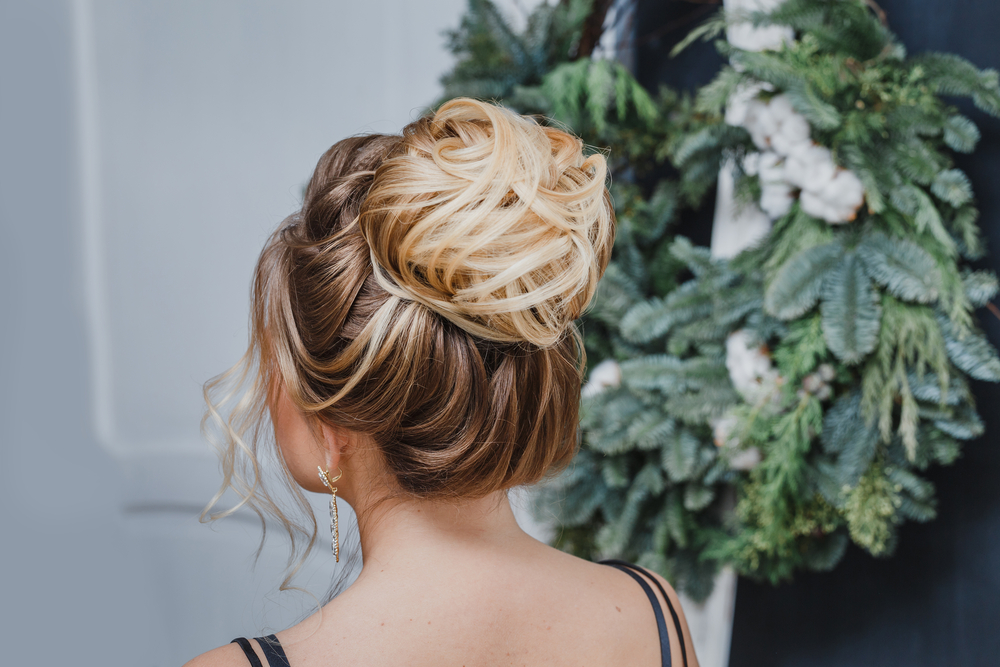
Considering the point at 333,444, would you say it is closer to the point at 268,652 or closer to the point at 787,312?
the point at 268,652

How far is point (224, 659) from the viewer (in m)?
0.52

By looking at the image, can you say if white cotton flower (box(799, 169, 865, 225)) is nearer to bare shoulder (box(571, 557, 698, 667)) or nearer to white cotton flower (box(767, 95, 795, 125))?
white cotton flower (box(767, 95, 795, 125))

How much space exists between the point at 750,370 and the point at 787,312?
12 cm

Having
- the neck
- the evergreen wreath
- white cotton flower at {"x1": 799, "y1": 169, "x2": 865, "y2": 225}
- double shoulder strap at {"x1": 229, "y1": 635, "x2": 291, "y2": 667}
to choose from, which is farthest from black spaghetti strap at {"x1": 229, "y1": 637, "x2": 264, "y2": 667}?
white cotton flower at {"x1": 799, "y1": 169, "x2": 865, "y2": 225}

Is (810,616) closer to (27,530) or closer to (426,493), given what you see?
(426,493)

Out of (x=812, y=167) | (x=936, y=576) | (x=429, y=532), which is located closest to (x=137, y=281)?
(x=429, y=532)

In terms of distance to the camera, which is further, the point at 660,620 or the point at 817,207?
the point at 817,207

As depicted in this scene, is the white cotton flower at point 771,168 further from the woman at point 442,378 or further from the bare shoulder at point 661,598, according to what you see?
the bare shoulder at point 661,598

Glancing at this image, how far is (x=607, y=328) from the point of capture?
1.22m

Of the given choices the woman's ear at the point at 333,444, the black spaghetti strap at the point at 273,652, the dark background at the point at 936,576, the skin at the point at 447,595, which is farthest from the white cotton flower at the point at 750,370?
the black spaghetti strap at the point at 273,652

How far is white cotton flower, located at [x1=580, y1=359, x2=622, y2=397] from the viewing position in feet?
3.76

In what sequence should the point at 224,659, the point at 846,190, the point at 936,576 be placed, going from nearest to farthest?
1. the point at 224,659
2. the point at 846,190
3. the point at 936,576

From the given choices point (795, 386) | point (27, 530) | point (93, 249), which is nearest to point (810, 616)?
point (795, 386)

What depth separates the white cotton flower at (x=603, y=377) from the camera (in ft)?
3.76
